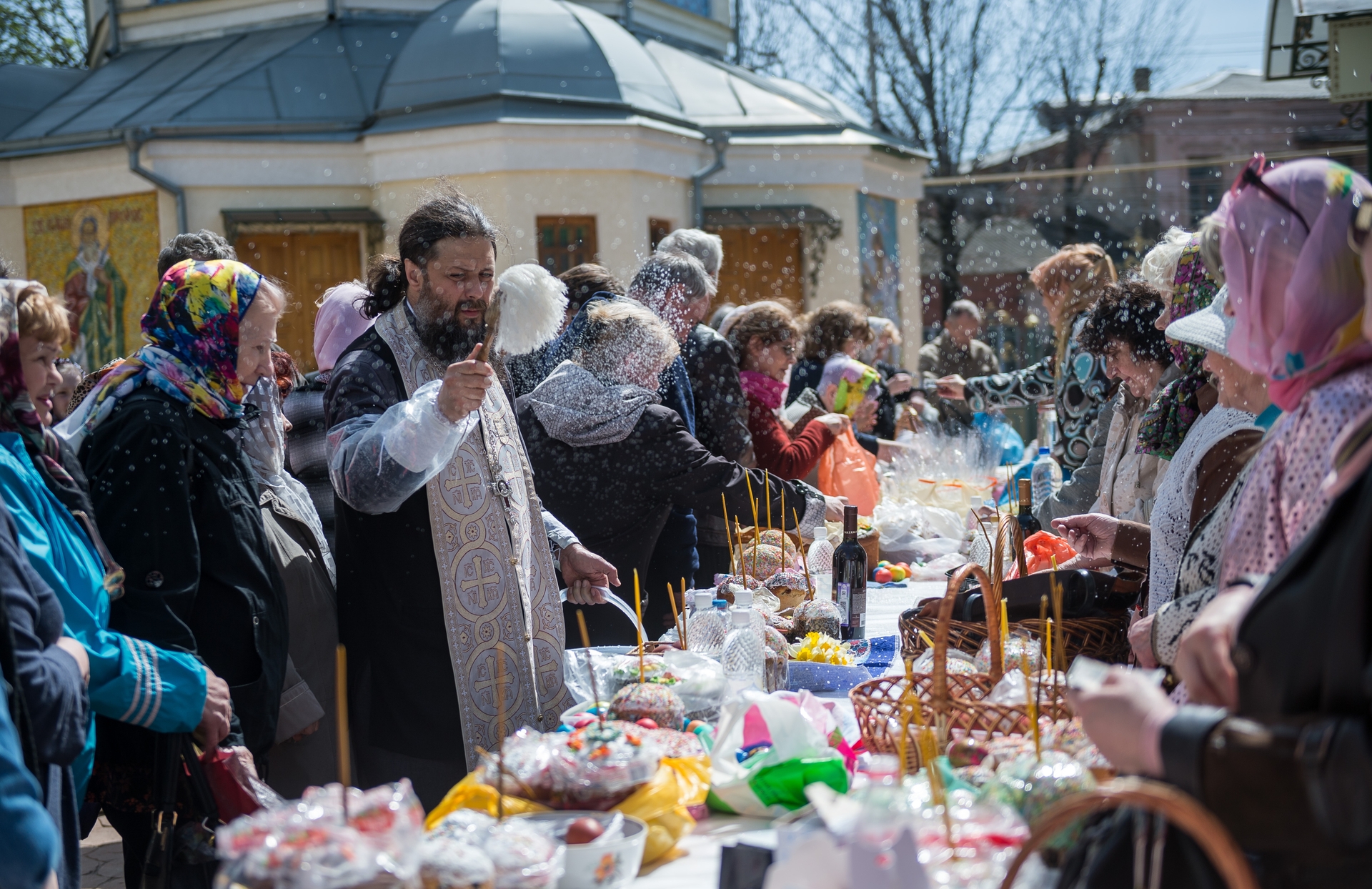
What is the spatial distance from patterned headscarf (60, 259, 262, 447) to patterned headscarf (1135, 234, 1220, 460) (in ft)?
7.12

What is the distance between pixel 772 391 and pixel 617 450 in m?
1.62

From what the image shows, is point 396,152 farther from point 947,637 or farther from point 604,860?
point 604,860

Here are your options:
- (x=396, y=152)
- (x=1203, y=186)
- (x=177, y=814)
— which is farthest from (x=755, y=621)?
(x=1203, y=186)

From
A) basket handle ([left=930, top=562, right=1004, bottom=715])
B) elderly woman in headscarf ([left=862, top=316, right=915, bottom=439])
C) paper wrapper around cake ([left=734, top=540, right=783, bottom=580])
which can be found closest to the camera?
basket handle ([left=930, top=562, right=1004, bottom=715])

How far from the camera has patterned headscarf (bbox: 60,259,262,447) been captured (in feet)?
8.28

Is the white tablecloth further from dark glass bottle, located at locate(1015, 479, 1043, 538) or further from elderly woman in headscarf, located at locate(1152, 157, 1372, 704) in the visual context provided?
dark glass bottle, located at locate(1015, 479, 1043, 538)

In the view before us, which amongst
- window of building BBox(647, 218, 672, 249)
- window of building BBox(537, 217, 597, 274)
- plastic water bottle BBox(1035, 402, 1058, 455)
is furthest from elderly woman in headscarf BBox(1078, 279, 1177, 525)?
window of building BBox(647, 218, 672, 249)

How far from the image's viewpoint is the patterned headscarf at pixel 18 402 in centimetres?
195

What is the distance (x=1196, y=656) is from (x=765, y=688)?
1395 mm

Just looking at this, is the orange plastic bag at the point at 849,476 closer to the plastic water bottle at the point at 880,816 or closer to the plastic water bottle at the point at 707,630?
the plastic water bottle at the point at 707,630

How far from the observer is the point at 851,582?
10.5ft

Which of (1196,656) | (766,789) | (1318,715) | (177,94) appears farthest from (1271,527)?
(177,94)

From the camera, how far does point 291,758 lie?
2980mm

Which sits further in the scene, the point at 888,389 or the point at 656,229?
the point at 656,229
